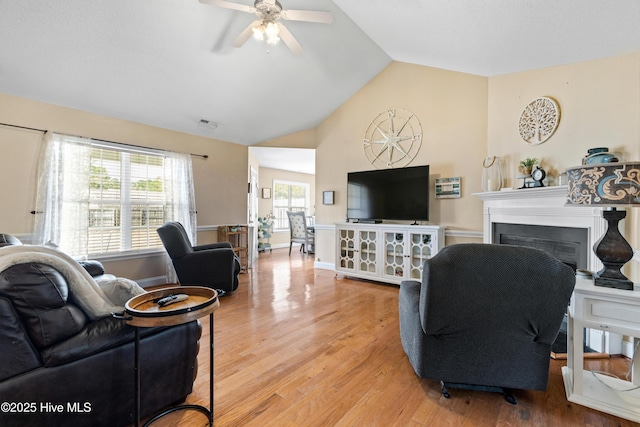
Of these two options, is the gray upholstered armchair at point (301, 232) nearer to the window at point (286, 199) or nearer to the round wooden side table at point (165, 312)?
the window at point (286, 199)

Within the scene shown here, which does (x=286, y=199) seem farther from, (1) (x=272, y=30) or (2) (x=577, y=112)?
(2) (x=577, y=112)

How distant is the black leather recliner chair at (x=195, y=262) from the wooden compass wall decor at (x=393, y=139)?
276 cm

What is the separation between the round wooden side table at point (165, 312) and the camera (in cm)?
116

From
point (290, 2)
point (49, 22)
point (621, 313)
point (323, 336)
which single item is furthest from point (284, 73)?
point (621, 313)

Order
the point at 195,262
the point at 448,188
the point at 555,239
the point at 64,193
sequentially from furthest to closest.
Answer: the point at 448,188 → the point at 195,262 → the point at 64,193 → the point at 555,239

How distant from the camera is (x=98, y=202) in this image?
11.4ft

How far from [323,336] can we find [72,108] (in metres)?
3.94

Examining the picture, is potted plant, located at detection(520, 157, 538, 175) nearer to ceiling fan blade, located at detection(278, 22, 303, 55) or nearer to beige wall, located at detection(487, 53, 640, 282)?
beige wall, located at detection(487, 53, 640, 282)

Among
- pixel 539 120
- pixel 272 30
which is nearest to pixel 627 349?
pixel 539 120

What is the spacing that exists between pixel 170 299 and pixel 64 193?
300 centimetres

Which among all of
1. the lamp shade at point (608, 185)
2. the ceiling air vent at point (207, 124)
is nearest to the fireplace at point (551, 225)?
the lamp shade at point (608, 185)

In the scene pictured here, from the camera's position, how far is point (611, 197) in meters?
1.46

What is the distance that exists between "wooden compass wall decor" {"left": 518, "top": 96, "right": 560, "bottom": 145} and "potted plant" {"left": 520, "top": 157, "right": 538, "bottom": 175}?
0.17m

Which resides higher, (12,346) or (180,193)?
(180,193)
